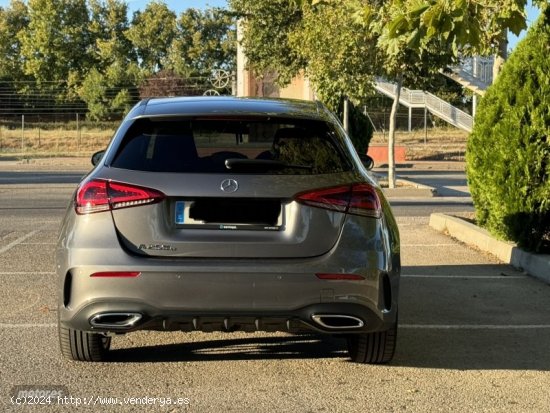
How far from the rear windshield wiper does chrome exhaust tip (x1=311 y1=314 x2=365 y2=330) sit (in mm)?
874

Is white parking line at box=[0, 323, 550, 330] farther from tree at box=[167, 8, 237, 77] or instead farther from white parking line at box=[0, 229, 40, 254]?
tree at box=[167, 8, 237, 77]

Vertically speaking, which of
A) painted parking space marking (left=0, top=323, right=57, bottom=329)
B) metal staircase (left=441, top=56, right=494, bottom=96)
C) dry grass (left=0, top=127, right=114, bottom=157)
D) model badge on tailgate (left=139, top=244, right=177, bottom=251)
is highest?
metal staircase (left=441, top=56, right=494, bottom=96)

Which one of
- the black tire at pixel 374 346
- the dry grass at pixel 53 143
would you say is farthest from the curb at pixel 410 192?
the dry grass at pixel 53 143

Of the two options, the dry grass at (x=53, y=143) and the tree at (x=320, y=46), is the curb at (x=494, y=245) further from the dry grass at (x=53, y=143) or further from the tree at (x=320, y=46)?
the dry grass at (x=53, y=143)

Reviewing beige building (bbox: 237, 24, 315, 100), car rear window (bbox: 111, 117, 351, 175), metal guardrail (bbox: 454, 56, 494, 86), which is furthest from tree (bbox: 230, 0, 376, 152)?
beige building (bbox: 237, 24, 315, 100)

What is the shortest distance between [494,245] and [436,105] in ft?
115

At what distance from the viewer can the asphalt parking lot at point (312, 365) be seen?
4.71m

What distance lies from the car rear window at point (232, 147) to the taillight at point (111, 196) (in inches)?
5.9

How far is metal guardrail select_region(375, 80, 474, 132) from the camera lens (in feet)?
140

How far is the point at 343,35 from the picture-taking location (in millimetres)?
19484

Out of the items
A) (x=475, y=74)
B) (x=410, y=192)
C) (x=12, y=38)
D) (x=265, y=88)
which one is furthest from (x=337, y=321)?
(x=12, y=38)

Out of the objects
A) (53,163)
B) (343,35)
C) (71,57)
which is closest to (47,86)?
(71,57)

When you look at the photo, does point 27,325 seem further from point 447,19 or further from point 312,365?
point 447,19

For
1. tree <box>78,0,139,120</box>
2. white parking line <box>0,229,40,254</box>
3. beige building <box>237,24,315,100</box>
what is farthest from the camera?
tree <box>78,0,139,120</box>
